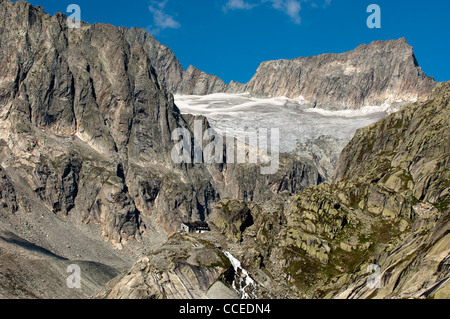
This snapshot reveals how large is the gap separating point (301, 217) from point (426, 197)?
95.8 feet

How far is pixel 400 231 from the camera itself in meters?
117

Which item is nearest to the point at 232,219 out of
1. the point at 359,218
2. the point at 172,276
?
the point at 359,218

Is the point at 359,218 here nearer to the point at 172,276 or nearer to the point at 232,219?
the point at 232,219

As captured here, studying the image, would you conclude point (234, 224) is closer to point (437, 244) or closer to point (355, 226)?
point (355, 226)

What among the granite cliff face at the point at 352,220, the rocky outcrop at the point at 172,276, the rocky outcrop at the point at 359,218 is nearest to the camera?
the rocky outcrop at the point at 172,276

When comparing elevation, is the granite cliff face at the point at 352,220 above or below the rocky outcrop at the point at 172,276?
above

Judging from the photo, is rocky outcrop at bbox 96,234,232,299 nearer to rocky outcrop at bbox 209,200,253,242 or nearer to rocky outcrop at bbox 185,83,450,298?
rocky outcrop at bbox 185,83,450,298

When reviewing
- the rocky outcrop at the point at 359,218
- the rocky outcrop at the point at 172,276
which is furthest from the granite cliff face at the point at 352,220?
the rocky outcrop at the point at 172,276

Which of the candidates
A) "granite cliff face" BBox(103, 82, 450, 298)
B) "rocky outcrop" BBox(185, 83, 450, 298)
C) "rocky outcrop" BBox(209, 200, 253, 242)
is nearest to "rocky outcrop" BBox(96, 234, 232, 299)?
"granite cliff face" BBox(103, 82, 450, 298)

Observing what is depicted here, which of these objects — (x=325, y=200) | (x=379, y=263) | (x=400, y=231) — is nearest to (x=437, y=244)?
(x=379, y=263)

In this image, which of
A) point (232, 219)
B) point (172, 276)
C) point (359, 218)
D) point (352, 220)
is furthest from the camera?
point (232, 219)

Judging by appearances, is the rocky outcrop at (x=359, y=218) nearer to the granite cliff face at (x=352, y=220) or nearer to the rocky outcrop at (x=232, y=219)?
the granite cliff face at (x=352, y=220)

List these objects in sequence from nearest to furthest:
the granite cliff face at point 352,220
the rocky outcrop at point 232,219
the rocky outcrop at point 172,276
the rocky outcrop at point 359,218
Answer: the rocky outcrop at point 172,276 → the rocky outcrop at point 359,218 → the granite cliff face at point 352,220 → the rocky outcrop at point 232,219
